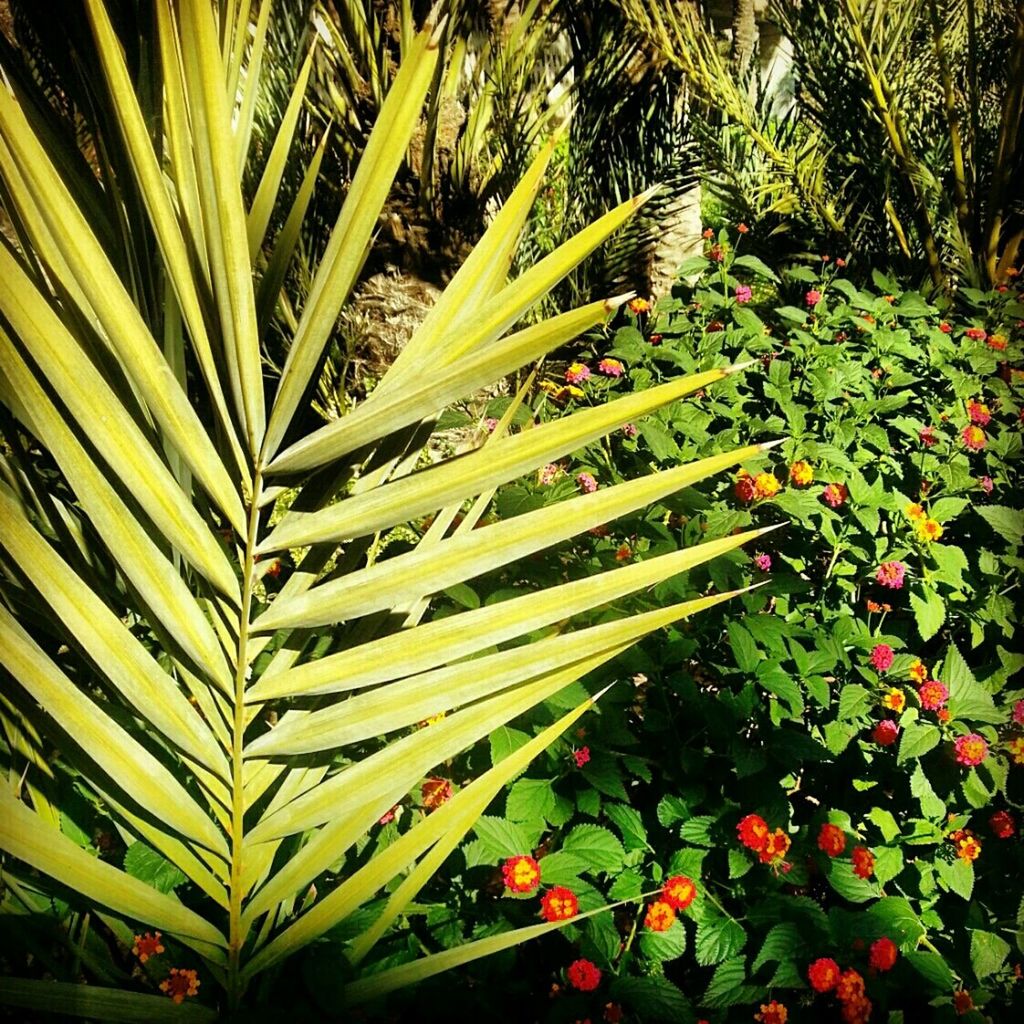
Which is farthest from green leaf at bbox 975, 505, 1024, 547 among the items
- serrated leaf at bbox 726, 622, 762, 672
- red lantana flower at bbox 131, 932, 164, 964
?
red lantana flower at bbox 131, 932, 164, 964

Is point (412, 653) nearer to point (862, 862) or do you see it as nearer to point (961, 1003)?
point (862, 862)

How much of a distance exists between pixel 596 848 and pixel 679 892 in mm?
115

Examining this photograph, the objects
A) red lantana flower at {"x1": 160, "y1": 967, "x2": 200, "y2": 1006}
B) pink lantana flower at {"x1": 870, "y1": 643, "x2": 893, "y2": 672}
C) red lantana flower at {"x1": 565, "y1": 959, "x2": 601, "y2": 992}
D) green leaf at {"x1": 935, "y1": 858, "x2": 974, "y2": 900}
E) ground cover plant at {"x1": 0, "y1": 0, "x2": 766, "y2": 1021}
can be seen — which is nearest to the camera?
ground cover plant at {"x1": 0, "y1": 0, "x2": 766, "y2": 1021}

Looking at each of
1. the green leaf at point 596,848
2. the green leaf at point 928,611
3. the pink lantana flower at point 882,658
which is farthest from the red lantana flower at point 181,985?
the green leaf at point 928,611

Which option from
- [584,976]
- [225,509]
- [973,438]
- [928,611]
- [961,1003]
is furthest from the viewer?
[973,438]

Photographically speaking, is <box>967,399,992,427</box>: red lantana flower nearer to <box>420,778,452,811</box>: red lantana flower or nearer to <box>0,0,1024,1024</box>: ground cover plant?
<box>0,0,1024,1024</box>: ground cover plant

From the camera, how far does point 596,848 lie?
1.01 meters

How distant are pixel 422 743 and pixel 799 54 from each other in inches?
116

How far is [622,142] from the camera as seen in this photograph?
9.23 feet

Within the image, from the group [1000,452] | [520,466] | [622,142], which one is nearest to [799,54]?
[622,142]

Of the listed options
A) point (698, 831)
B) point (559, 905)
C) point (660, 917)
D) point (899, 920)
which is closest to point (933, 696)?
point (899, 920)

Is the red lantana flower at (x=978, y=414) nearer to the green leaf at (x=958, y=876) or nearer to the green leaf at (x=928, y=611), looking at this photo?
the green leaf at (x=928, y=611)

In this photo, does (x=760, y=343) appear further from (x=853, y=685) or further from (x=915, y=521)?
(x=853, y=685)

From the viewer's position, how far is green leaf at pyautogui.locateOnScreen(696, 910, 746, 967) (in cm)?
98
